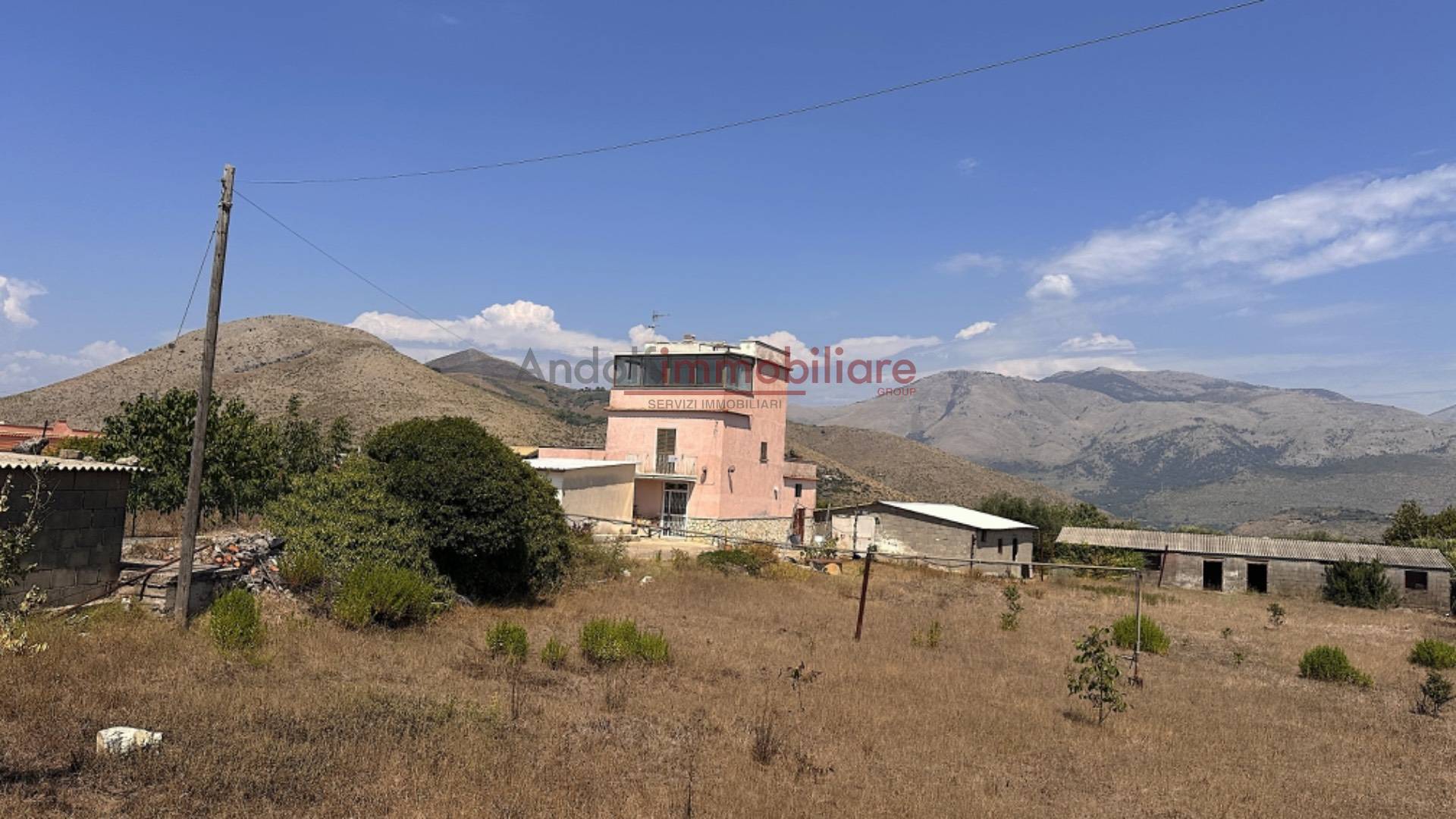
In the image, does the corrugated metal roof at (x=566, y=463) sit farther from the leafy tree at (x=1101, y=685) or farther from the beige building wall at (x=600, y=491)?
the leafy tree at (x=1101, y=685)

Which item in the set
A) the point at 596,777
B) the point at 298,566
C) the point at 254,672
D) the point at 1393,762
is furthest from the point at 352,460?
the point at 1393,762

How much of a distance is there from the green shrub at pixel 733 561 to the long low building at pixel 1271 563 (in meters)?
19.3

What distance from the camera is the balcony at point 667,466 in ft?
118

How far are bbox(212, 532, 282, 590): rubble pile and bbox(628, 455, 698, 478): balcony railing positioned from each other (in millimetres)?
21104

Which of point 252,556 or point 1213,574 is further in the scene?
point 1213,574

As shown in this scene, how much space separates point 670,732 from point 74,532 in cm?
932

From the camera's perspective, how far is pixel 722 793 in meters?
7.36

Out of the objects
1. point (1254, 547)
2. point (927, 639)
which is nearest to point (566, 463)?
point (927, 639)

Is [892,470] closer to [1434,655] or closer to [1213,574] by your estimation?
[1213,574]

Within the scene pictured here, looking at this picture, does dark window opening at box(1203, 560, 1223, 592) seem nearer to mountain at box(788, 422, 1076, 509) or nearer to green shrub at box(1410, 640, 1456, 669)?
green shrub at box(1410, 640, 1456, 669)

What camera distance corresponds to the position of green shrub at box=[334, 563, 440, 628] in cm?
1332

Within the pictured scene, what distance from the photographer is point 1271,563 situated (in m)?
36.0

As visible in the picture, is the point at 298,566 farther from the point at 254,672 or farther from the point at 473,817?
the point at 473,817

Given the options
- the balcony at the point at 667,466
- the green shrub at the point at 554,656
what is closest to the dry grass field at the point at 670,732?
the green shrub at the point at 554,656
